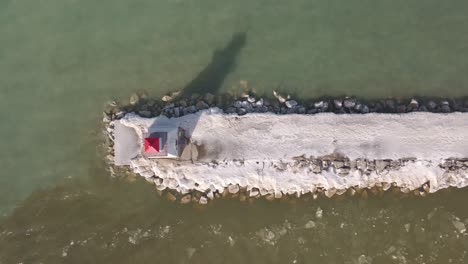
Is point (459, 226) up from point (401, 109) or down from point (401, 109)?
down

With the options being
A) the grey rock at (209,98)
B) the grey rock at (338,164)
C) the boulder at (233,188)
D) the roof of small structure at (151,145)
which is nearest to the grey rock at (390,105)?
the grey rock at (338,164)

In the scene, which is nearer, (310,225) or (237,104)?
(310,225)

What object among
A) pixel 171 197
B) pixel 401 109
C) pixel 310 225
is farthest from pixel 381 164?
pixel 171 197

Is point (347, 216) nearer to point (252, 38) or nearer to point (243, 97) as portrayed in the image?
point (243, 97)

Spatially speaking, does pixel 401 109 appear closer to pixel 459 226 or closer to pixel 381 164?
pixel 381 164

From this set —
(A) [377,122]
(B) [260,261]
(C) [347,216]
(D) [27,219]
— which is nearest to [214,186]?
(B) [260,261]

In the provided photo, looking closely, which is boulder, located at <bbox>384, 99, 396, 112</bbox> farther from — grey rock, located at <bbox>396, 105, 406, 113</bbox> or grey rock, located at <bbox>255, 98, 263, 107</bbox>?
grey rock, located at <bbox>255, 98, 263, 107</bbox>
